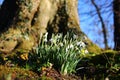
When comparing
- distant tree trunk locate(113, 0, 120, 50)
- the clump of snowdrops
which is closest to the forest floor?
the clump of snowdrops

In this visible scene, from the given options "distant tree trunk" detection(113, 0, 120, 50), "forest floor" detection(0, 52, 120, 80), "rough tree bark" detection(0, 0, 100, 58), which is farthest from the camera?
"distant tree trunk" detection(113, 0, 120, 50)

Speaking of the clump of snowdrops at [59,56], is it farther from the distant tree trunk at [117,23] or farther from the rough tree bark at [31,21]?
the distant tree trunk at [117,23]

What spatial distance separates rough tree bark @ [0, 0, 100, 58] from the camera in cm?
934

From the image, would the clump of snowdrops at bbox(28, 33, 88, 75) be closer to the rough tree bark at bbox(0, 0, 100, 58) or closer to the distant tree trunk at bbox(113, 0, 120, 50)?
the rough tree bark at bbox(0, 0, 100, 58)

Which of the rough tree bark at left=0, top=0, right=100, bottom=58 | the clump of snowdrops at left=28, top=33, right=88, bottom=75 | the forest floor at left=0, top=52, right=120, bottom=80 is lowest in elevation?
the forest floor at left=0, top=52, right=120, bottom=80

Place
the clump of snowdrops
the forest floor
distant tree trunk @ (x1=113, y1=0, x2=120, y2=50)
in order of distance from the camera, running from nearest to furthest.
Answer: the forest floor → the clump of snowdrops → distant tree trunk @ (x1=113, y1=0, x2=120, y2=50)

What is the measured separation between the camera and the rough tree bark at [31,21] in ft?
30.6

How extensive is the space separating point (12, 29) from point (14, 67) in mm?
2996

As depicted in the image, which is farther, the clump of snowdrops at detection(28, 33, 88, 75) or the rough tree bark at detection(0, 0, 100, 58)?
the rough tree bark at detection(0, 0, 100, 58)

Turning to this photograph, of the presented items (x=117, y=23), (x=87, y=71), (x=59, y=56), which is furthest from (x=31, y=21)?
(x=117, y=23)

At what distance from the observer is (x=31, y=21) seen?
984cm

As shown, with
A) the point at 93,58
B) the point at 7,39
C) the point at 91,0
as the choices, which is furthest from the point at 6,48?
the point at 91,0

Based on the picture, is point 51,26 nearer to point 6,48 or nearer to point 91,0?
point 6,48

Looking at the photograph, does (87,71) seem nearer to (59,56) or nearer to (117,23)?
(59,56)
